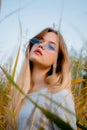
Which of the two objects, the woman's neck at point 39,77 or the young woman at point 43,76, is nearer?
the young woman at point 43,76

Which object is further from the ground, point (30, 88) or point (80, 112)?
point (80, 112)

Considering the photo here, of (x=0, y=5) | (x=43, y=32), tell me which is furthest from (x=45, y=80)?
(x=0, y=5)

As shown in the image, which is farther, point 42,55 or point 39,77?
point 39,77

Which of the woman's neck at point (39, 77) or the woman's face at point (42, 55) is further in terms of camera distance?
the woman's neck at point (39, 77)

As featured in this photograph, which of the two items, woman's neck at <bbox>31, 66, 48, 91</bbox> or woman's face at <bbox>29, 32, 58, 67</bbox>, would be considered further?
woman's neck at <bbox>31, 66, 48, 91</bbox>

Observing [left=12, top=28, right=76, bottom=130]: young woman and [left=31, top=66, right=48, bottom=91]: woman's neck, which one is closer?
[left=12, top=28, right=76, bottom=130]: young woman

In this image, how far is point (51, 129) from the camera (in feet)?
5.94

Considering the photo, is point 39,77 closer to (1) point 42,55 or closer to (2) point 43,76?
A: (2) point 43,76

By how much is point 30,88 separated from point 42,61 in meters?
0.31

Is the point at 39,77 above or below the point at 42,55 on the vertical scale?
below

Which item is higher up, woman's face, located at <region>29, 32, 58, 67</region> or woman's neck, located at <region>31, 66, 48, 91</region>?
woman's face, located at <region>29, 32, 58, 67</region>

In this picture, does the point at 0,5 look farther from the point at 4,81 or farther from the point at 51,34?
the point at 51,34

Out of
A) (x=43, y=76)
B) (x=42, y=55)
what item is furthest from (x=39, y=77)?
(x=42, y=55)

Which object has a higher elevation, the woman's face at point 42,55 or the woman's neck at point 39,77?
the woman's face at point 42,55
